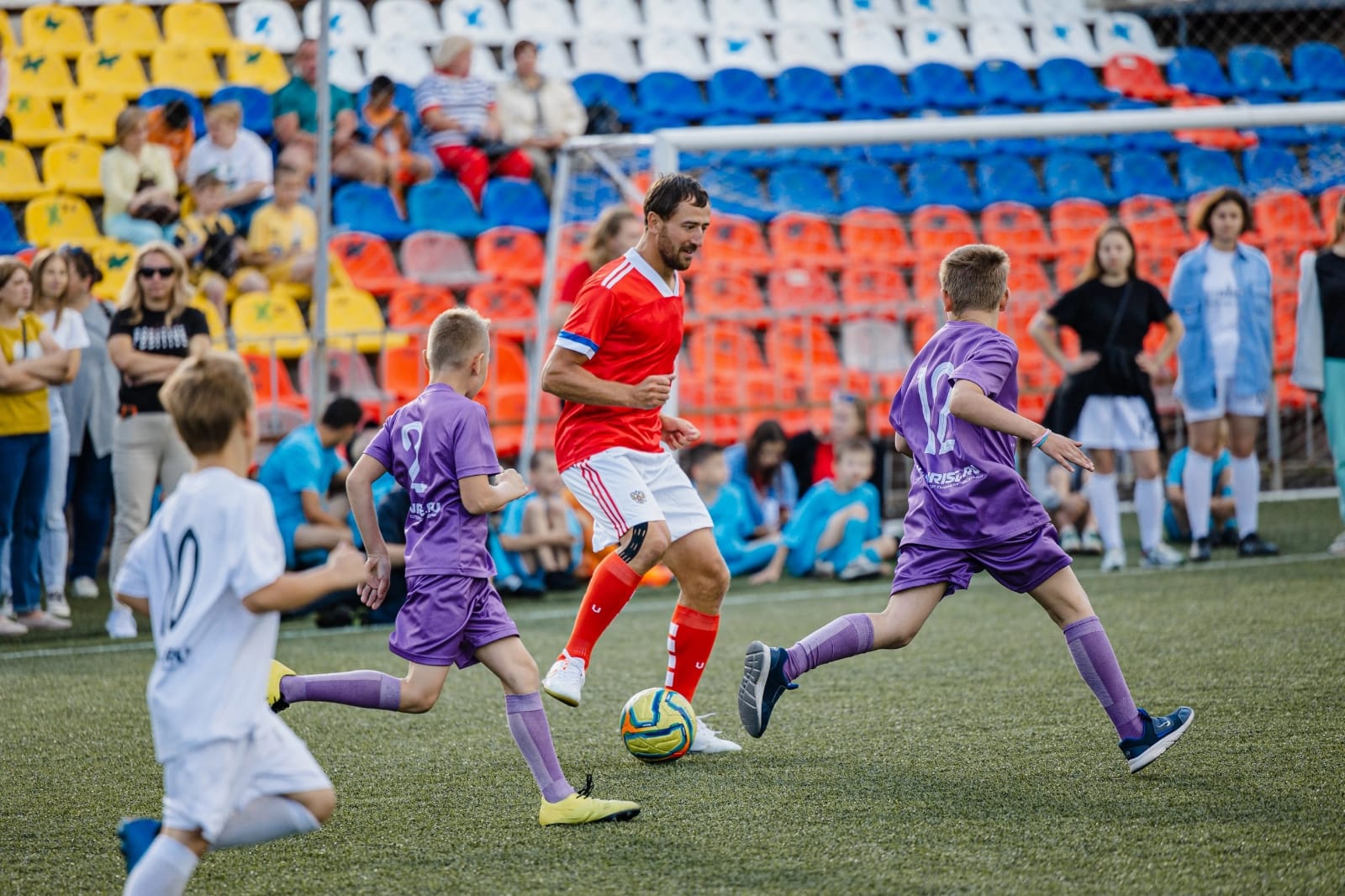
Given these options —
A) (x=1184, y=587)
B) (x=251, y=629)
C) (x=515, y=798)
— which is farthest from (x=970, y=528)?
(x=1184, y=587)

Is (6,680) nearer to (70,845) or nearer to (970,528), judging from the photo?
(70,845)

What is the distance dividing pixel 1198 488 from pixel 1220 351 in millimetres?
795

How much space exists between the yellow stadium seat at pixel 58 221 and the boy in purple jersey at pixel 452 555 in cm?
806

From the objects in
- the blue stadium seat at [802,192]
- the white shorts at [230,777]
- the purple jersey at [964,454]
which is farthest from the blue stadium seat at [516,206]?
the white shorts at [230,777]

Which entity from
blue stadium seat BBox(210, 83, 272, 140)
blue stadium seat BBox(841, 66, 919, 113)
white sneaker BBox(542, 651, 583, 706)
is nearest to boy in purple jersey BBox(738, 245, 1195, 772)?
white sneaker BBox(542, 651, 583, 706)

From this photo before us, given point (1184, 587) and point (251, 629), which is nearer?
point (251, 629)

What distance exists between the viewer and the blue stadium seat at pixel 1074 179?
13.5 meters

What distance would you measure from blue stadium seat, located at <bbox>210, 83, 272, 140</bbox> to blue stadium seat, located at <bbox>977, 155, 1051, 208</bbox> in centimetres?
634

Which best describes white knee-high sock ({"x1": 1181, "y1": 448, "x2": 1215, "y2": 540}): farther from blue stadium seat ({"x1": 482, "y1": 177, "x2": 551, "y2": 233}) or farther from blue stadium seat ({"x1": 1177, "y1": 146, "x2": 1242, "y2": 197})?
blue stadium seat ({"x1": 1177, "y1": 146, "x2": 1242, "y2": 197})

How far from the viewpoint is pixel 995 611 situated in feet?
23.6

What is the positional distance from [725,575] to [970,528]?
33.8 inches

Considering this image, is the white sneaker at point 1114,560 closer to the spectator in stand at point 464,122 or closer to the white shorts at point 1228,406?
the white shorts at point 1228,406

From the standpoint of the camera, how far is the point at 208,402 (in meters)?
2.69

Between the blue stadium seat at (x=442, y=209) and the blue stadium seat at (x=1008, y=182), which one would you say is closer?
the blue stadium seat at (x=442, y=209)
